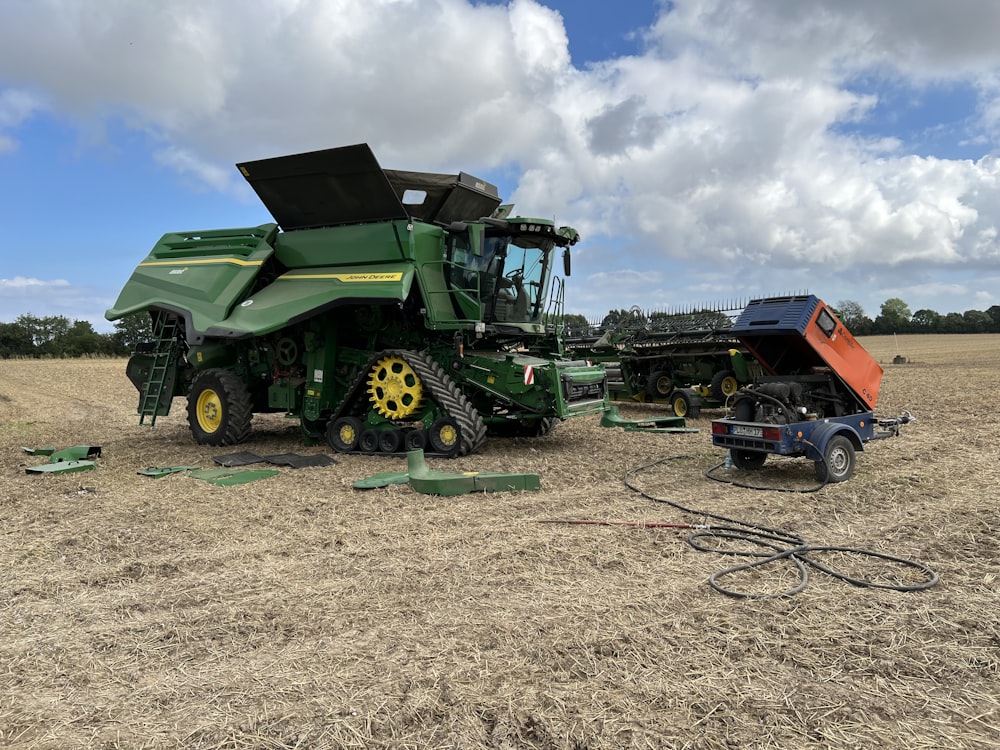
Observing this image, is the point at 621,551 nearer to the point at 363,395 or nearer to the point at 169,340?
the point at 363,395

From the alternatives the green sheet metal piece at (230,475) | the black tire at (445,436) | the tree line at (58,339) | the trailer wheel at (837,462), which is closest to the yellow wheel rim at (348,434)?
the black tire at (445,436)

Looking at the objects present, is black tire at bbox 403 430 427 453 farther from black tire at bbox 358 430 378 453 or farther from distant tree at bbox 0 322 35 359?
distant tree at bbox 0 322 35 359

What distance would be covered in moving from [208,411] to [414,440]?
3875 mm

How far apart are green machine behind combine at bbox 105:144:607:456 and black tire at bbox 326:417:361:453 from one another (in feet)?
0.07

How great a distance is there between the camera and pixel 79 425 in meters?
13.7

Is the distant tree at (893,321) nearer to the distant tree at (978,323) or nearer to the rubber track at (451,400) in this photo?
the distant tree at (978,323)

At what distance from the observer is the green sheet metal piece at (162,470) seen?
26.5 ft

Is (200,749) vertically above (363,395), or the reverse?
(363,395)

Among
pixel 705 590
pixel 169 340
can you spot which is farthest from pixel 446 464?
pixel 169 340

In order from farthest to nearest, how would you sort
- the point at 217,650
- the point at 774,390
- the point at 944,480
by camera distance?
the point at 774,390, the point at 944,480, the point at 217,650

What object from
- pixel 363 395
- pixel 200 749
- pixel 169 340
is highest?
pixel 169 340

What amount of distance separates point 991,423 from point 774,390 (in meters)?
6.24

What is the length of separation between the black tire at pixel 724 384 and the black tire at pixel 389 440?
7.41m

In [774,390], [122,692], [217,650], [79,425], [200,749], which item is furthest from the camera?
[79,425]
